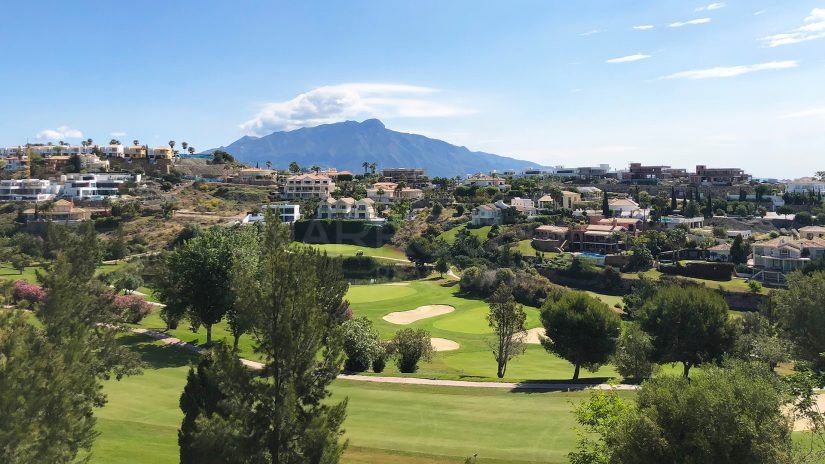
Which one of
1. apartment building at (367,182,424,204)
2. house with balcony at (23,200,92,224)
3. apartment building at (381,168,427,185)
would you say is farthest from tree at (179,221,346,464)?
apartment building at (381,168,427,185)

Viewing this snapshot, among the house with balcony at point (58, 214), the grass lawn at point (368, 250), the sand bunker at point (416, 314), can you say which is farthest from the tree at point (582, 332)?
the house with balcony at point (58, 214)

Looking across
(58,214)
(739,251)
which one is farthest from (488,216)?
(58,214)

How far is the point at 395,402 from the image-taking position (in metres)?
31.3

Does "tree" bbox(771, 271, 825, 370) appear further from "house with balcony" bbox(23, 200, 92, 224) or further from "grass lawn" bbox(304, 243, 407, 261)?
"house with balcony" bbox(23, 200, 92, 224)

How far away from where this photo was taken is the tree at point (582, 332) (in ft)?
131

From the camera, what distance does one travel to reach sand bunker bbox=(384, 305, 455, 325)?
66625 mm

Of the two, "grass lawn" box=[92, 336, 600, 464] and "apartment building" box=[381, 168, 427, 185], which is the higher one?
"apartment building" box=[381, 168, 427, 185]

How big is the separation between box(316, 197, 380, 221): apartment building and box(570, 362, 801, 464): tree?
11214 centimetres

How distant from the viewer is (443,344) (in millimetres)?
56781

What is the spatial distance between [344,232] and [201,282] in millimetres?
76858

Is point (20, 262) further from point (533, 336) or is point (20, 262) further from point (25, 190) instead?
point (25, 190)

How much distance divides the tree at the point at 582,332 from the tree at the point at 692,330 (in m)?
3.12

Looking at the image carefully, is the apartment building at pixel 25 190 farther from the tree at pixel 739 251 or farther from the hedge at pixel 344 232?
the tree at pixel 739 251

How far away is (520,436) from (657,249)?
7569cm
